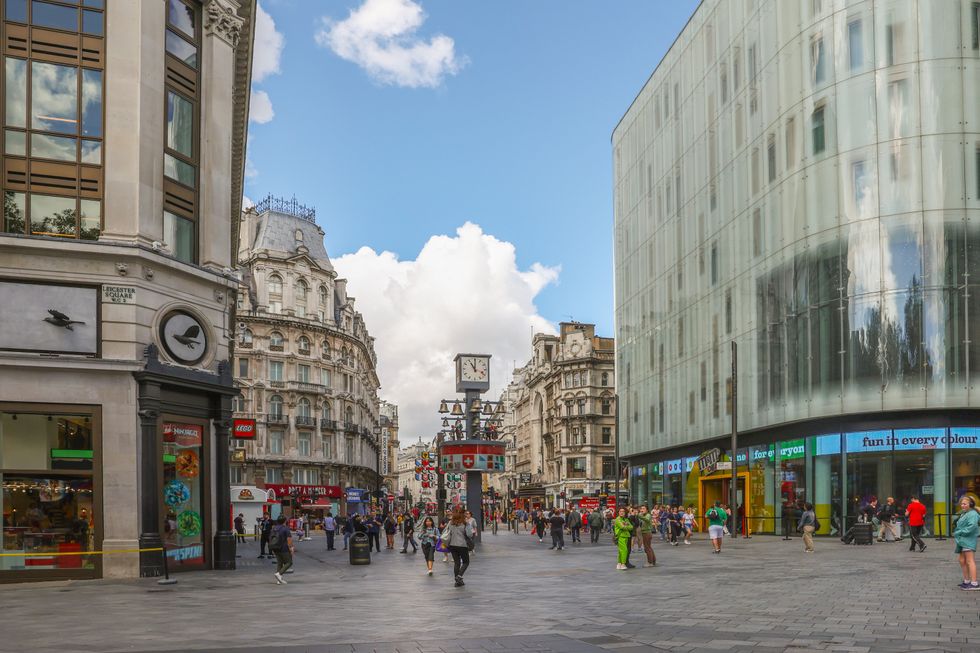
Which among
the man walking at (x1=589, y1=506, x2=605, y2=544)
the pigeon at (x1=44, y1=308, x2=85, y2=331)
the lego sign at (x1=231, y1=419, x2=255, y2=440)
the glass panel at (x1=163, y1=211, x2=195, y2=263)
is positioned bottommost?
the man walking at (x1=589, y1=506, x2=605, y2=544)

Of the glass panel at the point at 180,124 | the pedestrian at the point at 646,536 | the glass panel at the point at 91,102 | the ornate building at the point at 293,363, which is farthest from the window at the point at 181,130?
the ornate building at the point at 293,363

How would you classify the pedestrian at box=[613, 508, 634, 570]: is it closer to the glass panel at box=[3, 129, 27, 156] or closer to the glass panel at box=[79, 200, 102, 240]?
the glass panel at box=[79, 200, 102, 240]

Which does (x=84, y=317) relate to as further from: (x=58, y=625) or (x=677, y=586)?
(x=677, y=586)

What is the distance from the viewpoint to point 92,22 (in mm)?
26562

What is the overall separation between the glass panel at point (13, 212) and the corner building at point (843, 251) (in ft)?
96.2

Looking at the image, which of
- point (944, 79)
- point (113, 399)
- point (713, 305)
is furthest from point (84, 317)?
point (713, 305)

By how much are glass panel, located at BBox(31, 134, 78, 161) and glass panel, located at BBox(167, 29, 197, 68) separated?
4.21m

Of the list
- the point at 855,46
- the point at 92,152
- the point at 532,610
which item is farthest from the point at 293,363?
the point at 532,610

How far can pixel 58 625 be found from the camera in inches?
608

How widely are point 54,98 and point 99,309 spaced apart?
218 inches

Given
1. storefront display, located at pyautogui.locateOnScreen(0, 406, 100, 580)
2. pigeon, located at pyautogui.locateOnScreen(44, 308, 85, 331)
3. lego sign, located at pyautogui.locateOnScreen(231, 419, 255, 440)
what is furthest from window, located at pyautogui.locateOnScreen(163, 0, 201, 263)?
lego sign, located at pyautogui.locateOnScreen(231, 419, 255, 440)

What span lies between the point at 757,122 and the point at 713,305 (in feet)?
33.7

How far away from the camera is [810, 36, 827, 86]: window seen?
41.7 metres

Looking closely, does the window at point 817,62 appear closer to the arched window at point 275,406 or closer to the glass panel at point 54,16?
the glass panel at point 54,16
